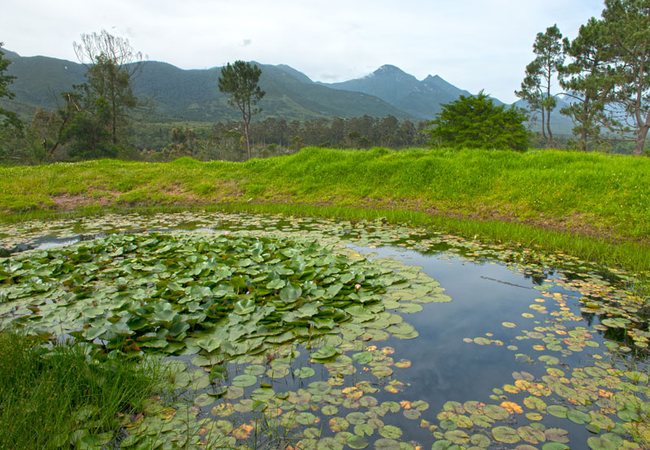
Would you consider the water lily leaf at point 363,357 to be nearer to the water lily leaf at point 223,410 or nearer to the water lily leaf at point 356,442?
the water lily leaf at point 356,442

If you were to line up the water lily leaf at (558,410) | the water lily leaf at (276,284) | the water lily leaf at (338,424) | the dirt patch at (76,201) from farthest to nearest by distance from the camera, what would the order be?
the dirt patch at (76,201) → the water lily leaf at (276,284) → the water lily leaf at (558,410) → the water lily leaf at (338,424)

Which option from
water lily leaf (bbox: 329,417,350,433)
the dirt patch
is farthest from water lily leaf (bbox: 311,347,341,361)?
the dirt patch

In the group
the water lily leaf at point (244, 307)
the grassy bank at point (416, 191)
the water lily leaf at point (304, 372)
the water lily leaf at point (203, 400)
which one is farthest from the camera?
the grassy bank at point (416, 191)

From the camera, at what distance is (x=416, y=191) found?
11141 millimetres

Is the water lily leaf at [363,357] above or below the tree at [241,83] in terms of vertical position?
below

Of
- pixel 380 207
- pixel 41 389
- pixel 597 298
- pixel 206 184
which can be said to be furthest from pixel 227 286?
pixel 206 184

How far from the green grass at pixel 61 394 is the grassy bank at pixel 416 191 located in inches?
265

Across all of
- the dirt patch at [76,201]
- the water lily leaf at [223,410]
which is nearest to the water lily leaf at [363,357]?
the water lily leaf at [223,410]

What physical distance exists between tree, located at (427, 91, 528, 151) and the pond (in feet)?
48.7

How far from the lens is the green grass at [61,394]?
76.1 inches

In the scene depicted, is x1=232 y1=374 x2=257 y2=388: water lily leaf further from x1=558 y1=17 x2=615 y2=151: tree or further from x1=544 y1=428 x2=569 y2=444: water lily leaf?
x1=558 y1=17 x2=615 y2=151: tree

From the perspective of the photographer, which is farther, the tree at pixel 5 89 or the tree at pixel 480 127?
the tree at pixel 5 89

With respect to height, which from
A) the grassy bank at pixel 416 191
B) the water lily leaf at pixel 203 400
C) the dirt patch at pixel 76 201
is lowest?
the dirt patch at pixel 76 201

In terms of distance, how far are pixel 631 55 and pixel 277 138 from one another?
3025 inches
